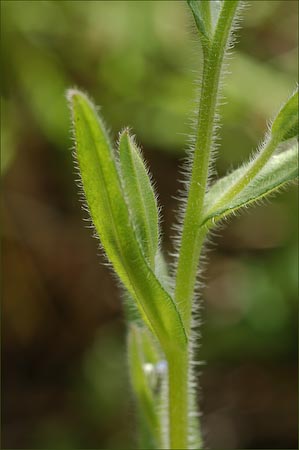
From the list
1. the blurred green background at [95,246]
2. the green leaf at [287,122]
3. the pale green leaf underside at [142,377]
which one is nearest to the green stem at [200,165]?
the green leaf at [287,122]

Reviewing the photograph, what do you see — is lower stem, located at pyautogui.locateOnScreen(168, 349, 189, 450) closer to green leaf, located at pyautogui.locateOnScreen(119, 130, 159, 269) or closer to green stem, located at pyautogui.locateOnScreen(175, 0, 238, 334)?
green stem, located at pyautogui.locateOnScreen(175, 0, 238, 334)

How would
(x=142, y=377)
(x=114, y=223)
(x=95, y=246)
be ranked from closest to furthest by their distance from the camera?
(x=114, y=223) < (x=142, y=377) < (x=95, y=246)

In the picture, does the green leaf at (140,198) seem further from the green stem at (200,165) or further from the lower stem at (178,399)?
the lower stem at (178,399)

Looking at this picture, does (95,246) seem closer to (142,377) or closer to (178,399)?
(142,377)

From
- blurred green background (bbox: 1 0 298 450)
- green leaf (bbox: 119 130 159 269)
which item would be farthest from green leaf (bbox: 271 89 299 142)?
blurred green background (bbox: 1 0 298 450)

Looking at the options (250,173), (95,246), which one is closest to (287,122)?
(250,173)
